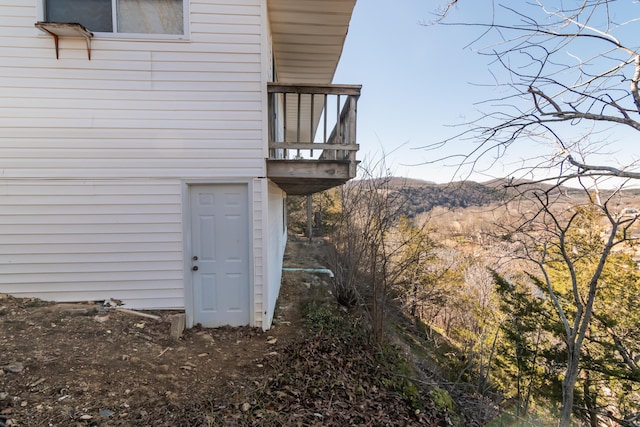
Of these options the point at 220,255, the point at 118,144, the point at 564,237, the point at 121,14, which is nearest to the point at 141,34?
the point at 121,14

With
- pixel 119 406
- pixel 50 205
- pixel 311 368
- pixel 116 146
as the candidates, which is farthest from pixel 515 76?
pixel 50 205

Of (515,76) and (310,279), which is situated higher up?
(515,76)

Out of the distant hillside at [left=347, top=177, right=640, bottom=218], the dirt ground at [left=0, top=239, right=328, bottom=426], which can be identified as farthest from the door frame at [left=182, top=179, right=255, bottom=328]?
the distant hillside at [left=347, top=177, right=640, bottom=218]

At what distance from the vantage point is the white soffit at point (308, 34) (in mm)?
4693

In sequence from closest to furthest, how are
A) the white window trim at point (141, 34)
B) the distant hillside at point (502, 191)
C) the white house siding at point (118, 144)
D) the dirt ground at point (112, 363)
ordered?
the dirt ground at point (112, 363), the distant hillside at point (502, 191), the white window trim at point (141, 34), the white house siding at point (118, 144)

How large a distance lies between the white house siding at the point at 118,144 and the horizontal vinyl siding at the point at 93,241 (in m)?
0.02

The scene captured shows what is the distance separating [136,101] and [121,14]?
1.25 meters

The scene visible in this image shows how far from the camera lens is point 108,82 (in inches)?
167

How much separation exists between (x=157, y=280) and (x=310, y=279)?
4.65 metres

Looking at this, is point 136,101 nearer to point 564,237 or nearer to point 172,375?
point 172,375

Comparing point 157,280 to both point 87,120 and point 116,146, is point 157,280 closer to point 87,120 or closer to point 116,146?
point 116,146

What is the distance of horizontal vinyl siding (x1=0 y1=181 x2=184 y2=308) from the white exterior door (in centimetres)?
26

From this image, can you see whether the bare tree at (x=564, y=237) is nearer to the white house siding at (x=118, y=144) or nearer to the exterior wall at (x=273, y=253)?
the exterior wall at (x=273, y=253)

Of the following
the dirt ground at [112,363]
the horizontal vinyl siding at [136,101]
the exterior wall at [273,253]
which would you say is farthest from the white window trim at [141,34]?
the dirt ground at [112,363]
